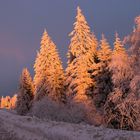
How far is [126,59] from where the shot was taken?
28.4 metres

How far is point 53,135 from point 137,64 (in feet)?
28.8

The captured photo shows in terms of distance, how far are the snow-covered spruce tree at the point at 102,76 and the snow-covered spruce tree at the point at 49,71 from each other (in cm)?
665

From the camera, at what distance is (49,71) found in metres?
62.1

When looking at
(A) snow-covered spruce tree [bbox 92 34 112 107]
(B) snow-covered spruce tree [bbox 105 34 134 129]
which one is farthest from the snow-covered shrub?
(A) snow-covered spruce tree [bbox 92 34 112 107]

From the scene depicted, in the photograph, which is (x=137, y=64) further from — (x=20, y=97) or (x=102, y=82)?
(x=20, y=97)

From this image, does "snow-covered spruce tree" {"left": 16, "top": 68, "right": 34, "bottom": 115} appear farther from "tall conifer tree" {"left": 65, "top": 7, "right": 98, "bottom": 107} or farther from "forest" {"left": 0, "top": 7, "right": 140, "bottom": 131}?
"tall conifer tree" {"left": 65, "top": 7, "right": 98, "bottom": 107}

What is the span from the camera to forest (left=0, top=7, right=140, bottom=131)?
92.8 feet

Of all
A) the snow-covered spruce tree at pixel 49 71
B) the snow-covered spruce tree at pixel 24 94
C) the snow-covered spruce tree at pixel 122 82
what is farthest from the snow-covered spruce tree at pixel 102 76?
the snow-covered spruce tree at pixel 122 82

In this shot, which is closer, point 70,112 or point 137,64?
point 137,64

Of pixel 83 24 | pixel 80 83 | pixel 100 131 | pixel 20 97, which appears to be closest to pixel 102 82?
pixel 80 83

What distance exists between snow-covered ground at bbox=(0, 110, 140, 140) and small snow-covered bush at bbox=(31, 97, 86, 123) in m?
22.3

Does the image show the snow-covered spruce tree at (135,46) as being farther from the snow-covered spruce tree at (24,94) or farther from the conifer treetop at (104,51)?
the snow-covered spruce tree at (24,94)

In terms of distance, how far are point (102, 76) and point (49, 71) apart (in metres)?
9.04

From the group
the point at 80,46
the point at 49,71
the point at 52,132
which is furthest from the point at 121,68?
the point at 49,71
